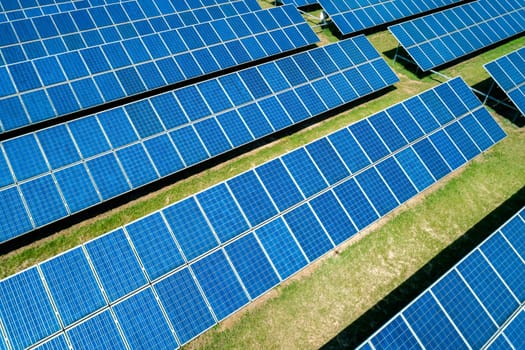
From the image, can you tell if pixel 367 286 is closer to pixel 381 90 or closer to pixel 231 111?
pixel 231 111

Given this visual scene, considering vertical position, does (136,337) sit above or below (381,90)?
below

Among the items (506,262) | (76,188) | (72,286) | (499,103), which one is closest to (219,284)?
(72,286)

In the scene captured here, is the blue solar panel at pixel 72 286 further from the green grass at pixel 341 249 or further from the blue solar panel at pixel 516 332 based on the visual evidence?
the blue solar panel at pixel 516 332

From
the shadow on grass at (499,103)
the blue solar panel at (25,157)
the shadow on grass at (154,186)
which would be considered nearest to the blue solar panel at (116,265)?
the shadow on grass at (154,186)

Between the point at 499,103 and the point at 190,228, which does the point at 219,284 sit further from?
the point at 499,103

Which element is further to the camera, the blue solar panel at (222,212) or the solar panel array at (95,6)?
the solar panel array at (95,6)

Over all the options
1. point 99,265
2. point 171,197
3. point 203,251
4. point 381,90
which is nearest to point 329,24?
point 381,90
